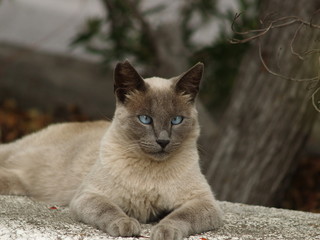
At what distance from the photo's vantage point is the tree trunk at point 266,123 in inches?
200

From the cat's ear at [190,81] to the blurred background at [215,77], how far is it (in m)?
0.29

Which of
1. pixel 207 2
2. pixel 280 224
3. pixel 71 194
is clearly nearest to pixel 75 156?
pixel 71 194

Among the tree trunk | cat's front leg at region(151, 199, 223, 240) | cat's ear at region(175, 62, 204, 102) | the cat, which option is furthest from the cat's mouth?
the tree trunk

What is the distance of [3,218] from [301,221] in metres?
1.77

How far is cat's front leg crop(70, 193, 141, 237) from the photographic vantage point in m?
2.85

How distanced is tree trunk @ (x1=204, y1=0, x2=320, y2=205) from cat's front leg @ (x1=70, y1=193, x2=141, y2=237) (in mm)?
2313

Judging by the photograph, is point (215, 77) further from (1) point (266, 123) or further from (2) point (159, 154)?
(2) point (159, 154)

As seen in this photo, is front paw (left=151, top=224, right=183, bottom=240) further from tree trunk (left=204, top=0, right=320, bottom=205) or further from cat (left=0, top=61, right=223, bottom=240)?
tree trunk (left=204, top=0, right=320, bottom=205)

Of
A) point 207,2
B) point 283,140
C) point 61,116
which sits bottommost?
point 61,116

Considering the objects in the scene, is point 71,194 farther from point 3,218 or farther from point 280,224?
point 280,224

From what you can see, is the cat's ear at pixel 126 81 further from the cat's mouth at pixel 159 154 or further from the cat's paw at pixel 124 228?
the cat's paw at pixel 124 228

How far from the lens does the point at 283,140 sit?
205 inches

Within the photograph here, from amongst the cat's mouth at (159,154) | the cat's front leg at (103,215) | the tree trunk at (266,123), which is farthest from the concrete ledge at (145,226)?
the tree trunk at (266,123)

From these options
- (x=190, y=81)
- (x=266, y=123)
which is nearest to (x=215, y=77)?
(x=266, y=123)
